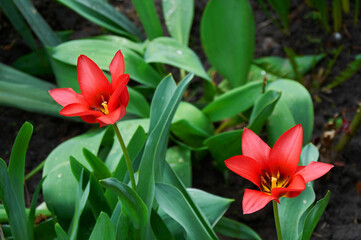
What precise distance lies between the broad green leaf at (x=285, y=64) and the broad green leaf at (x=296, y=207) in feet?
2.58

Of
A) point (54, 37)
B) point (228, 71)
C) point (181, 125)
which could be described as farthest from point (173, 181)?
point (54, 37)

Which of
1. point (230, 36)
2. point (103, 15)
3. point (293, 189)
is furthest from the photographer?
point (103, 15)

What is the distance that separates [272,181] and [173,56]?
90 cm

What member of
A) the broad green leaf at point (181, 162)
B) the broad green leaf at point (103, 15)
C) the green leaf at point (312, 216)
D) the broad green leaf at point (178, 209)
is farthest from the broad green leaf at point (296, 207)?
the broad green leaf at point (103, 15)

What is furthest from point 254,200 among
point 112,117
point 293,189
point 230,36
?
point 230,36

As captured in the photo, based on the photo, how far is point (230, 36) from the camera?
1.69 metres

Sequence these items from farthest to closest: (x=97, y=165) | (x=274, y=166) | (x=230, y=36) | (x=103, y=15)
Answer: (x=103, y=15), (x=230, y=36), (x=97, y=165), (x=274, y=166)

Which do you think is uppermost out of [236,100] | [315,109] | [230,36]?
[230,36]

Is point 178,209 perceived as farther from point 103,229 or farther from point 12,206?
point 12,206

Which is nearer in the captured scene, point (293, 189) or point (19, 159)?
point (293, 189)

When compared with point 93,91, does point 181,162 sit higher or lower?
lower

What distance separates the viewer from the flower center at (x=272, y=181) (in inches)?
29.6

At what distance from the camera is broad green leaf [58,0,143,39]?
68.7 inches

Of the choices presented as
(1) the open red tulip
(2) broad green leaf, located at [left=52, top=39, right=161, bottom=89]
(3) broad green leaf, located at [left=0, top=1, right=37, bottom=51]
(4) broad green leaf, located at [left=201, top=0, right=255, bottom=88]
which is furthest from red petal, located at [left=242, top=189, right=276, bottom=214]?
(3) broad green leaf, located at [left=0, top=1, right=37, bottom=51]
